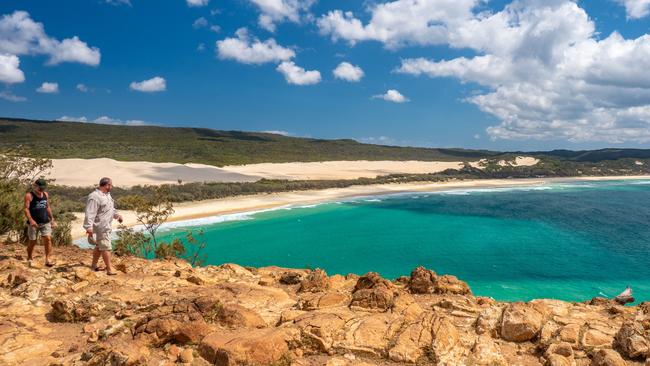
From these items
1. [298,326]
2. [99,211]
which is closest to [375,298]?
[298,326]

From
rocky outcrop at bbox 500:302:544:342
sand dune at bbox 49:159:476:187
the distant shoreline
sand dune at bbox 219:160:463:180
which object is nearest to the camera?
rocky outcrop at bbox 500:302:544:342

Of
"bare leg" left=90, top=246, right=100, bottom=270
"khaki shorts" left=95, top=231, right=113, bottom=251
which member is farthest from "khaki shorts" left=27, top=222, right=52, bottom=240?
"khaki shorts" left=95, top=231, right=113, bottom=251

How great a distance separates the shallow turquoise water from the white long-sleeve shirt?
14118mm

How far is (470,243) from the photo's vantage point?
1120 inches

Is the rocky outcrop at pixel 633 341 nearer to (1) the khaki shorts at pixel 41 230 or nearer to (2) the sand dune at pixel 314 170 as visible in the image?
(1) the khaki shorts at pixel 41 230

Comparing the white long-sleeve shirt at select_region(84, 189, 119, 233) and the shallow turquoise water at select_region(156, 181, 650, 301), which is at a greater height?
the white long-sleeve shirt at select_region(84, 189, 119, 233)

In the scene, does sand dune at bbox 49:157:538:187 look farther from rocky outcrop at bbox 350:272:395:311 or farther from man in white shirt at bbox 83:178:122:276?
rocky outcrop at bbox 350:272:395:311

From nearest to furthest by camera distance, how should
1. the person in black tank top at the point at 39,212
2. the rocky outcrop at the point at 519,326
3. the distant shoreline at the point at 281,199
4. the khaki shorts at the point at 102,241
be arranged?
the rocky outcrop at the point at 519,326, the khaki shorts at the point at 102,241, the person in black tank top at the point at 39,212, the distant shoreline at the point at 281,199

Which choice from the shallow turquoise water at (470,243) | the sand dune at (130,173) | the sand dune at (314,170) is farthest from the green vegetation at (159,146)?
the shallow turquoise water at (470,243)

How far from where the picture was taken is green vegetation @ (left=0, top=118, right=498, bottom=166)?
8300 cm

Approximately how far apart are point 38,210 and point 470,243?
85.1 ft

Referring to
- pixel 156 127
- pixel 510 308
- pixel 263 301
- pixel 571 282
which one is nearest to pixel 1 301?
pixel 263 301

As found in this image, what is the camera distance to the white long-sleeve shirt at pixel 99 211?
869 cm

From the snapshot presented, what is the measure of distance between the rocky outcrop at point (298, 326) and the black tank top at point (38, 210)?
123cm
